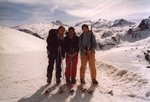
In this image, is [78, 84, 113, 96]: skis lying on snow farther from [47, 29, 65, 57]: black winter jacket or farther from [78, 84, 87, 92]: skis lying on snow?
[47, 29, 65, 57]: black winter jacket

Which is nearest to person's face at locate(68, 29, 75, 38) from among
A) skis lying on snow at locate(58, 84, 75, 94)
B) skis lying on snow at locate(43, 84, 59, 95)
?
skis lying on snow at locate(58, 84, 75, 94)

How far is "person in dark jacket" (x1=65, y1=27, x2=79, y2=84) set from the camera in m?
11.7

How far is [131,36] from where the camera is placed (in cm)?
19900

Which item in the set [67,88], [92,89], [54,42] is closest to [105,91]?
[92,89]

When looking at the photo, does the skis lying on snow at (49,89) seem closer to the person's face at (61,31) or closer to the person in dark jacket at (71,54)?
the person in dark jacket at (71,54)

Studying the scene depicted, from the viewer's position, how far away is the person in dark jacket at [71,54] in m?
11.7

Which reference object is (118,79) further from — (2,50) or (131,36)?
(131,36)

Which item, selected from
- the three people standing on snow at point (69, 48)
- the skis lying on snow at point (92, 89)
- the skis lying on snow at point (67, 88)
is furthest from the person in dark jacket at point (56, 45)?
the skis lying on snow at point (92, 89)

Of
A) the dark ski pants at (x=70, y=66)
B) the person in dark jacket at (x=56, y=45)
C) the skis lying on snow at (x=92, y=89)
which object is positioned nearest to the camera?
the skis lying on snow at (x=92, y=89)

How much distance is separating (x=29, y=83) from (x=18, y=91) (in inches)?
55.8

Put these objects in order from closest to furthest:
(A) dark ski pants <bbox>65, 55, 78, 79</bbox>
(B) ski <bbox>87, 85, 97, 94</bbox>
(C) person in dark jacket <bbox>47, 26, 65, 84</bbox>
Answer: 1. (B) ski <bbox>87, 85, 97, 94</bbox>
2. (C) person in dark jacket <bbox>47, 26, 65, 84</bbox>
3. (A) dark ski pants <bbox>65, 55, 78, 79</bbox>

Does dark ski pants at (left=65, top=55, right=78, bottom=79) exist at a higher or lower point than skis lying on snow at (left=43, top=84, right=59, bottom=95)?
higher

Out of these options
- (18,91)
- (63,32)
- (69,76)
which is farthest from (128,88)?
Answer: (18,91)

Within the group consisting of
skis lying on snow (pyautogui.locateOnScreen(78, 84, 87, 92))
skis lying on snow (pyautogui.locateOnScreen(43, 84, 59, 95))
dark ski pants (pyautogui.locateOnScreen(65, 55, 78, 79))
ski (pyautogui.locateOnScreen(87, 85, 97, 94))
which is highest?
dark ski pants (pyautogui.locateOnScreen(65, 55, 78, 79))
